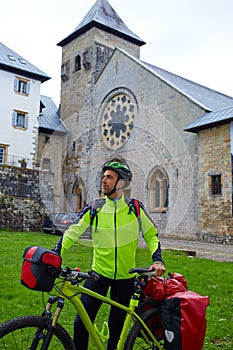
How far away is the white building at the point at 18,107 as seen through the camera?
1053 inches

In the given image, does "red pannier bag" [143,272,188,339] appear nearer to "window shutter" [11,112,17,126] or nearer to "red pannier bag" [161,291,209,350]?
"red pannier bag" [161,291,209,350]

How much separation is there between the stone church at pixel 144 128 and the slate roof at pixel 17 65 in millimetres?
3036

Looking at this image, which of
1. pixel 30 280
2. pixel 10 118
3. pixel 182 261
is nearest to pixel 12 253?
pixel 182 261

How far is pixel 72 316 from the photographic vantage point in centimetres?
533

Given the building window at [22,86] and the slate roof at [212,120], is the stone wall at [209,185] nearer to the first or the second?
the slate roof at [212,120]

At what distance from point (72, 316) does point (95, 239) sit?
2.37 metres

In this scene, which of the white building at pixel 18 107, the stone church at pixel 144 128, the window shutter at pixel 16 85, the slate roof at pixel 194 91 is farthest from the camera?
the window shutter at pixel 16 85

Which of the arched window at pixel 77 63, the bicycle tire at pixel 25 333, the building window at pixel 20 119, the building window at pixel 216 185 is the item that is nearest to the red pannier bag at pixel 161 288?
the bicycle tire at pixel 25 333

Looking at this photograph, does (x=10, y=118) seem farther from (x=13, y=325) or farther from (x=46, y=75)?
(x=13, y=325)

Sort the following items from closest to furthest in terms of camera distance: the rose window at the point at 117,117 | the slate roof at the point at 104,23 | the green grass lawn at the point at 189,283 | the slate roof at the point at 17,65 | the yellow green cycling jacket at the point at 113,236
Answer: the yellow green cycling jacket at the point at 113,236, the green grass lawn at the point at 189,283, the rose window at the point at 117,117, the slate roof at the point at 17,65, the slate roof at the point at 104,23

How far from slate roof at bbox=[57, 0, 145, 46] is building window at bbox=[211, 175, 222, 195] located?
1607 cm

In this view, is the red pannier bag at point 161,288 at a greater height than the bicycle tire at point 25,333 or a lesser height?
greater

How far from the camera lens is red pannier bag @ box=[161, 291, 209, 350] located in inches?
124

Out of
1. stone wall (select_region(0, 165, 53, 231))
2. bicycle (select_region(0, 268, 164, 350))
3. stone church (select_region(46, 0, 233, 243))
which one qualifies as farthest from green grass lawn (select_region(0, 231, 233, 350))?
stone wall (select_region(0, 165, 53, 231))
